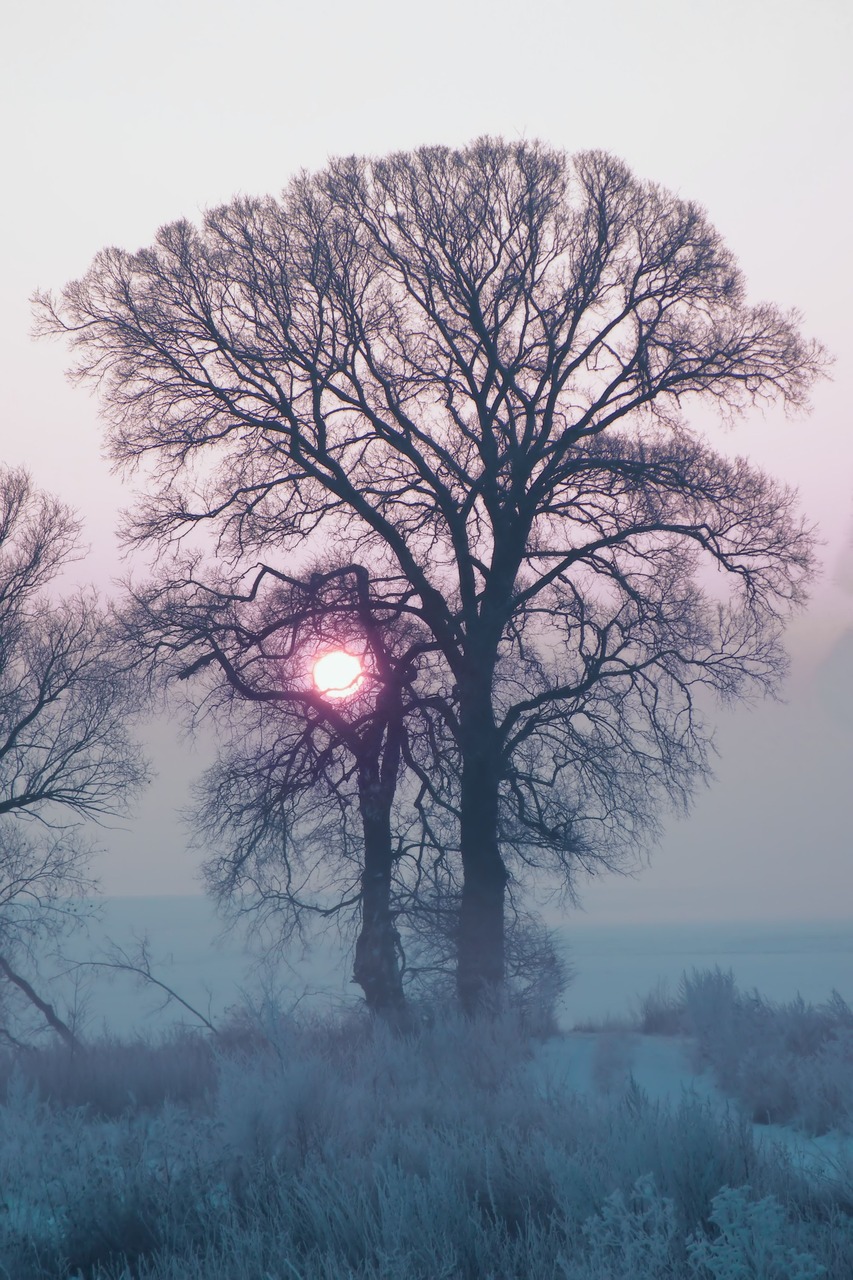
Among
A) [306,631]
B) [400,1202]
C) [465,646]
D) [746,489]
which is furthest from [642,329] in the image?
[400,1202]

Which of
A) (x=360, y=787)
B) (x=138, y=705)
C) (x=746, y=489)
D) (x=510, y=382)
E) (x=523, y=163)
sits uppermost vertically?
(x=523, y=163)

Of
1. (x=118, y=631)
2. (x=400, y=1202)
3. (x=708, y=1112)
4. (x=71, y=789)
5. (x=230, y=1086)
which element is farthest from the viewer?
(x=71, y=789)

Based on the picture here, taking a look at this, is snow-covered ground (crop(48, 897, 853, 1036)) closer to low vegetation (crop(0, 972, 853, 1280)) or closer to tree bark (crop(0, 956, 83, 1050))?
tree bark (crop(0, 956, 83, 1050))

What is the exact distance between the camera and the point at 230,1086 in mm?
7371

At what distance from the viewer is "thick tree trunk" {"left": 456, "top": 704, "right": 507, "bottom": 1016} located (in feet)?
47.2

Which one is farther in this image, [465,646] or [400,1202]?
[465,646]

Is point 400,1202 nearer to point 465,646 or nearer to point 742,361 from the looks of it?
point 465,646

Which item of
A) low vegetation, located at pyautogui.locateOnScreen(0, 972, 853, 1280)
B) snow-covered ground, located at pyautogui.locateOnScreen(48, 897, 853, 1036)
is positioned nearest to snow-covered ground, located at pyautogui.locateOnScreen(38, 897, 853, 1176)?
snow-covered ground, located at pyautogui.locateOnScreen(48, 897, 853, 1036)

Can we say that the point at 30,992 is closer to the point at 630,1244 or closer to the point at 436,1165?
the point at 436,1165

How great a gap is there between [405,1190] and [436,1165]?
389 millimetres

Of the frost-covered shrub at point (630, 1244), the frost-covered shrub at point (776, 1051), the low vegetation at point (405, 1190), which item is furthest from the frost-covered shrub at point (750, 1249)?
the frost-covered shrub at point (776, 1051)

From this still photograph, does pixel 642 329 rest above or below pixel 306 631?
above

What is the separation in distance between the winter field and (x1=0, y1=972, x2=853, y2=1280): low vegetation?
0.02 meters

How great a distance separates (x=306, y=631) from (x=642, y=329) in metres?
5.98
